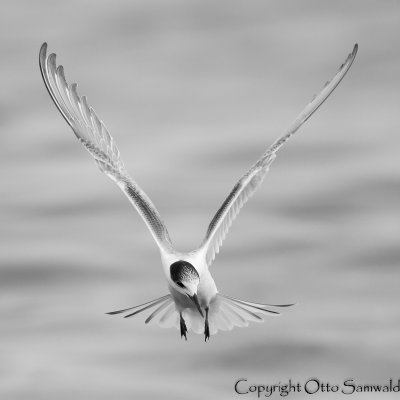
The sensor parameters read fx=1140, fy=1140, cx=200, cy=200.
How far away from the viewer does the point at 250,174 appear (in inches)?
418

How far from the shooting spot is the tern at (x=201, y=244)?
10.2 m

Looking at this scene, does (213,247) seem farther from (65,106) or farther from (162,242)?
(65,106)

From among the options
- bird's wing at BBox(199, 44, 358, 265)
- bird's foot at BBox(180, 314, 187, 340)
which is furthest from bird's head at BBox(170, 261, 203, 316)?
bird's foot at BBox(180, 314, 187, 340)

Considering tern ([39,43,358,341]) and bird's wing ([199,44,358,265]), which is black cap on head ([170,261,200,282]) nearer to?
tern ([39,43,358,341])

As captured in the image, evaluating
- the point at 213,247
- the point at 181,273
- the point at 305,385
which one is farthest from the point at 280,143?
the point at 305,385

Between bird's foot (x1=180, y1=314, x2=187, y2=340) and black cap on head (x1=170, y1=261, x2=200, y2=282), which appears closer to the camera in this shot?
black cap on head (x1=170, y1=261, x2=200, y2=282)

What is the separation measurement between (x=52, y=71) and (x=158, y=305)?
2.70m

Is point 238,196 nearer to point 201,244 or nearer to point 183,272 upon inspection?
point 201,244

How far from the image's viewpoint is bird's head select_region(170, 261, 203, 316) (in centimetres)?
975

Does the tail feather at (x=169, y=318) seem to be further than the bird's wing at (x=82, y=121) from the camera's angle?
No

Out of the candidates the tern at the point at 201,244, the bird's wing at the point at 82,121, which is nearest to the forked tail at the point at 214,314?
the tern at the point at 201,244

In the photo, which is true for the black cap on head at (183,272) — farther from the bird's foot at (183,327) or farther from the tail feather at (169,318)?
the tail feather at (169,318)

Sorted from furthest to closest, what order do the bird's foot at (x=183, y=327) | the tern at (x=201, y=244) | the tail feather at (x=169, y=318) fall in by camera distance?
the tail feather at (x=169, y=318)
the bird's foot at (x=183, y=327)
the tern at (x=201, y=244)

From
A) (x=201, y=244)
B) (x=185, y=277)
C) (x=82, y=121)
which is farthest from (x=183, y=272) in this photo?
(x=82, y=121)
